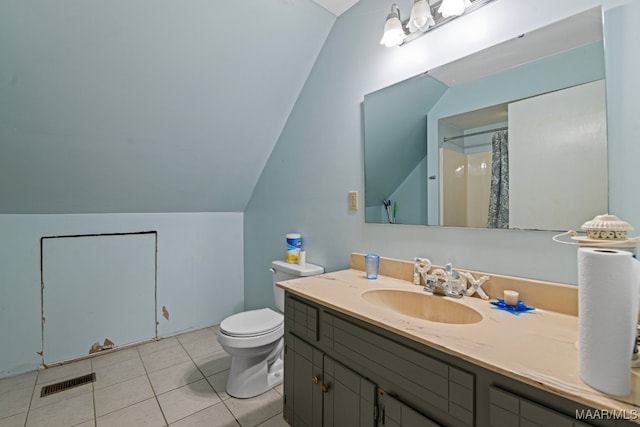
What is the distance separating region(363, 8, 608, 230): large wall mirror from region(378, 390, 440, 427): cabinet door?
774 millimetres

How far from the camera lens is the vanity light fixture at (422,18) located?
1243mm

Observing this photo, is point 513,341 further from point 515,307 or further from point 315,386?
point 315,386

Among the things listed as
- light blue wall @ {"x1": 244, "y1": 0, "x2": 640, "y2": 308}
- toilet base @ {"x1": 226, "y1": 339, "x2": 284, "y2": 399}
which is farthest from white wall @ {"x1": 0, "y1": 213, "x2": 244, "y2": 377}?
toilet base @ {"x1": 226, "y1": 339, "x2": 284, "y2": 399}

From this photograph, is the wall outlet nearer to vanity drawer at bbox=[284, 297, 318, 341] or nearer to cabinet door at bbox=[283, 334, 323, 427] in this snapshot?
vanity drawer at bbox=[284, 297, 318, 341]

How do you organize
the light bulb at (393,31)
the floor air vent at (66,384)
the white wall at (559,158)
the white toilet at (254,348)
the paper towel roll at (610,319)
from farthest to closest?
the floor air vent at (66,384) < the white toilet at (254,348) < the light bulb at (393,31) < the white wall at (559,158) < the paper towel roll at (610,319)

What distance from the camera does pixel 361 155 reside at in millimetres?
Answer: 1775

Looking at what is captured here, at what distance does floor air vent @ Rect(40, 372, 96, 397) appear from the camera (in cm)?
190

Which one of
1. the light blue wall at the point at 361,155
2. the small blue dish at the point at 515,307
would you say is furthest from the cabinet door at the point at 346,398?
the light blue wall at the point at 361,155

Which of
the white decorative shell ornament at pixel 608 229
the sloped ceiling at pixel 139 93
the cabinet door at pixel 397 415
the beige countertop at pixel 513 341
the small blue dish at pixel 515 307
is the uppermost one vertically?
the sloped ceiling at pixel 139 93

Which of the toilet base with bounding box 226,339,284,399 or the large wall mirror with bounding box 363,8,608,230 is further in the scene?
the toilet base with bounding box 226,339,284,399

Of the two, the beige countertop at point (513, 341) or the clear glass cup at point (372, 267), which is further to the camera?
the clear glass cup at point (372, 267)

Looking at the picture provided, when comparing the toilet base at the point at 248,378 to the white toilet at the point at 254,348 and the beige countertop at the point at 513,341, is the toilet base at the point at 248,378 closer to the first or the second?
the white toilet at the point at 254,348

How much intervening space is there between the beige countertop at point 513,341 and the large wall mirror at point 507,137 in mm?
368

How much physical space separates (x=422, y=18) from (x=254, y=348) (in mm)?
1967
